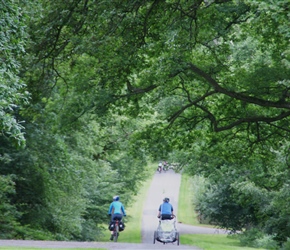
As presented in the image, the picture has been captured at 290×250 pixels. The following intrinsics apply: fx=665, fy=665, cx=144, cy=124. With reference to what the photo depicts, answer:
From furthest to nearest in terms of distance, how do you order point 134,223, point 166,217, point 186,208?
point 186,208 < point 134,223 < point 166,217

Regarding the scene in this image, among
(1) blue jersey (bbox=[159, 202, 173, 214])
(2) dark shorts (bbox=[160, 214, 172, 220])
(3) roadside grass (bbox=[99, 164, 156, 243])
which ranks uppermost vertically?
(3) roadside grass (bbox=[99, 164, 156, 243])

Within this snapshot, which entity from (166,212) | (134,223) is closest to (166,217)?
(166,212)

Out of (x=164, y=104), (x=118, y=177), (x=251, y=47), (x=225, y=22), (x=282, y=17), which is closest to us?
(x=282, y=17)

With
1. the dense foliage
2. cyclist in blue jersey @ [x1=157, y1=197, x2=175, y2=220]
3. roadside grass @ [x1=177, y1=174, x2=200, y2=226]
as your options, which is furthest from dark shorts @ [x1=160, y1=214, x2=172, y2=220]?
roadside grass @ [x1=177, y1=174, x2=200, y2=226]

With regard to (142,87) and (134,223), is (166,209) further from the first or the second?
(134,223)

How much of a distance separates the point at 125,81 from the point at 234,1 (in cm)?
368

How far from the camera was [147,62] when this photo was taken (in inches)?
680

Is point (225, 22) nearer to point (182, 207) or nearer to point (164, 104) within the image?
point (164, 104)

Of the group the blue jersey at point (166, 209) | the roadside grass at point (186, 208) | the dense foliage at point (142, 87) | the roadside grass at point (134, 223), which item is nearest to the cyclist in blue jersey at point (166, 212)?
the blue jersey at point (166, 209)

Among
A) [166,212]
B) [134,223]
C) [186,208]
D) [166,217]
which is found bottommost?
[166,217]

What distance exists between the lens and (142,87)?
59.7 ft

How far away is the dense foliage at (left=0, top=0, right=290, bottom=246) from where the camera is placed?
14.8 meters

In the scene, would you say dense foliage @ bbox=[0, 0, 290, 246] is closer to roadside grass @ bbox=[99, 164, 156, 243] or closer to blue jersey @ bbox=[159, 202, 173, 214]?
blue jersey @ bbox=[159, 202, 173, 214]

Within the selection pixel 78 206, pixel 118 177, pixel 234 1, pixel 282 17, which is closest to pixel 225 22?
pixel 234 1
